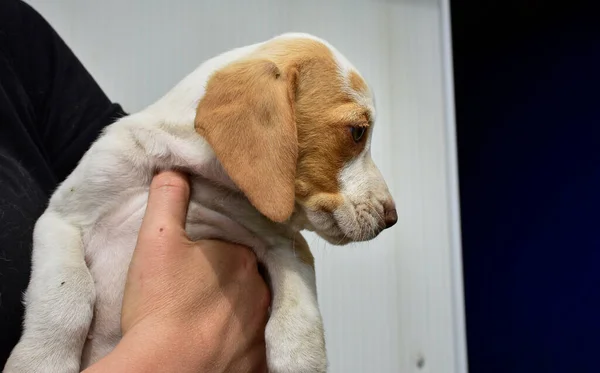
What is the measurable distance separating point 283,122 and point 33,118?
89 cm

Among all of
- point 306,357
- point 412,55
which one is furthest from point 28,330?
point 412,55

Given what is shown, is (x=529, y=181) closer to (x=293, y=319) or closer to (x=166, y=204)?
(x=293, y=319)

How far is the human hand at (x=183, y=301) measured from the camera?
960 mm

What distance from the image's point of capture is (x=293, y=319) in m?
1.09

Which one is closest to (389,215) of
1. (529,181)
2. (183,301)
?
(183,301)

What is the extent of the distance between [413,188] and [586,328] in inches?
43.0

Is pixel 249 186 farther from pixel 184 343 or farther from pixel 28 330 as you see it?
pixel 28 330

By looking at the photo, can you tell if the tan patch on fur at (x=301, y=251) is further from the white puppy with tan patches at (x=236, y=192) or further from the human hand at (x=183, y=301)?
the human hand at (x=183, y=301)

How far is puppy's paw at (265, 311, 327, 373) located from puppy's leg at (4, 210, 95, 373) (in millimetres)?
391

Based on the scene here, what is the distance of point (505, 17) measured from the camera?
9.39 ft

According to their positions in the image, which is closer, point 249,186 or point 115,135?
point 249,186

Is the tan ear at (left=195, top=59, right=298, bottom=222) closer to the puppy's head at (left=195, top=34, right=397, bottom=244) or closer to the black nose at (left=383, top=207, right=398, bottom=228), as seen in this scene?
the puppy's head at (left=195, top=34, right=397, bottom=244)

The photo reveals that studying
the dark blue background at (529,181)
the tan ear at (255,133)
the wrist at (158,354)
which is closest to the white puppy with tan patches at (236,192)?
the tan ear at (255,133)

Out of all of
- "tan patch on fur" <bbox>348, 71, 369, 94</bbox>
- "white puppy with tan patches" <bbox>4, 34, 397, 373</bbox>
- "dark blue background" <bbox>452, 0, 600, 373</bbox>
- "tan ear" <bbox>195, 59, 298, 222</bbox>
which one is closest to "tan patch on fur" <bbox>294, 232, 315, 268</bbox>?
"white puppy with tan patches" <bbox>4, 34, 397, 373</bbox>
